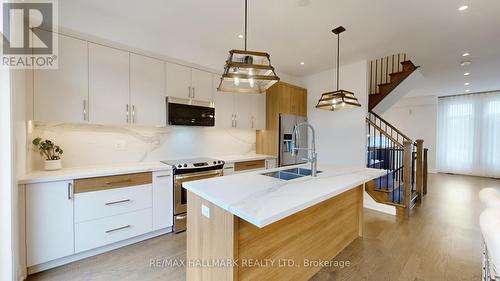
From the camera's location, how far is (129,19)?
2.52m

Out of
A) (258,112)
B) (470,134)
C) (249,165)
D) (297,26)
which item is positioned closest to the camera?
(297,26)

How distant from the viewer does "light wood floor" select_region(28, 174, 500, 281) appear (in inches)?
76.9

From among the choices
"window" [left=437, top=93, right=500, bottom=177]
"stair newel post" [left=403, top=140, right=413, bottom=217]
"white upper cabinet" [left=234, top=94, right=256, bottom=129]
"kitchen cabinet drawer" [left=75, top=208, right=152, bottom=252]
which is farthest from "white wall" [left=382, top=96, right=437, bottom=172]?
"kitchen cabinet drawer" [left=75, top=208, right=152, bottom=252]

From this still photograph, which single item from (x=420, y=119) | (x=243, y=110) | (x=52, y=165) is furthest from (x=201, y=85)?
(x=420, y=119)

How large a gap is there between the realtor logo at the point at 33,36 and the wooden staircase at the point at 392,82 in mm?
5320

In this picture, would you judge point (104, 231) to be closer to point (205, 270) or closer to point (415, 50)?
point (205, 270)

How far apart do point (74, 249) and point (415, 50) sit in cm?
538

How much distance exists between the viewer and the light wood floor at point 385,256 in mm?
1952

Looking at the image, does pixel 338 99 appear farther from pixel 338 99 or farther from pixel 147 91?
pixel 147 91

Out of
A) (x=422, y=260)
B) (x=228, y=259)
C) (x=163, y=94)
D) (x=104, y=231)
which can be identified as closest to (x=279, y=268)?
(x=228, y=259)

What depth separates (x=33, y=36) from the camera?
6.77 feet

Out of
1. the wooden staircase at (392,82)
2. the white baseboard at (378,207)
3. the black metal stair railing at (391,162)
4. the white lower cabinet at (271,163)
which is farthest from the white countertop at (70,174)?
the wooden staircase at (392,82)

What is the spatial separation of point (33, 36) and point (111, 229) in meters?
2.15

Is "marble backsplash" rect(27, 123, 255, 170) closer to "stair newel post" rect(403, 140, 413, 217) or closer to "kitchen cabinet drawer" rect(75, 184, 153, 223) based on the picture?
"kitchen cabinet drawer" rect(75, 184, 153, 223)
